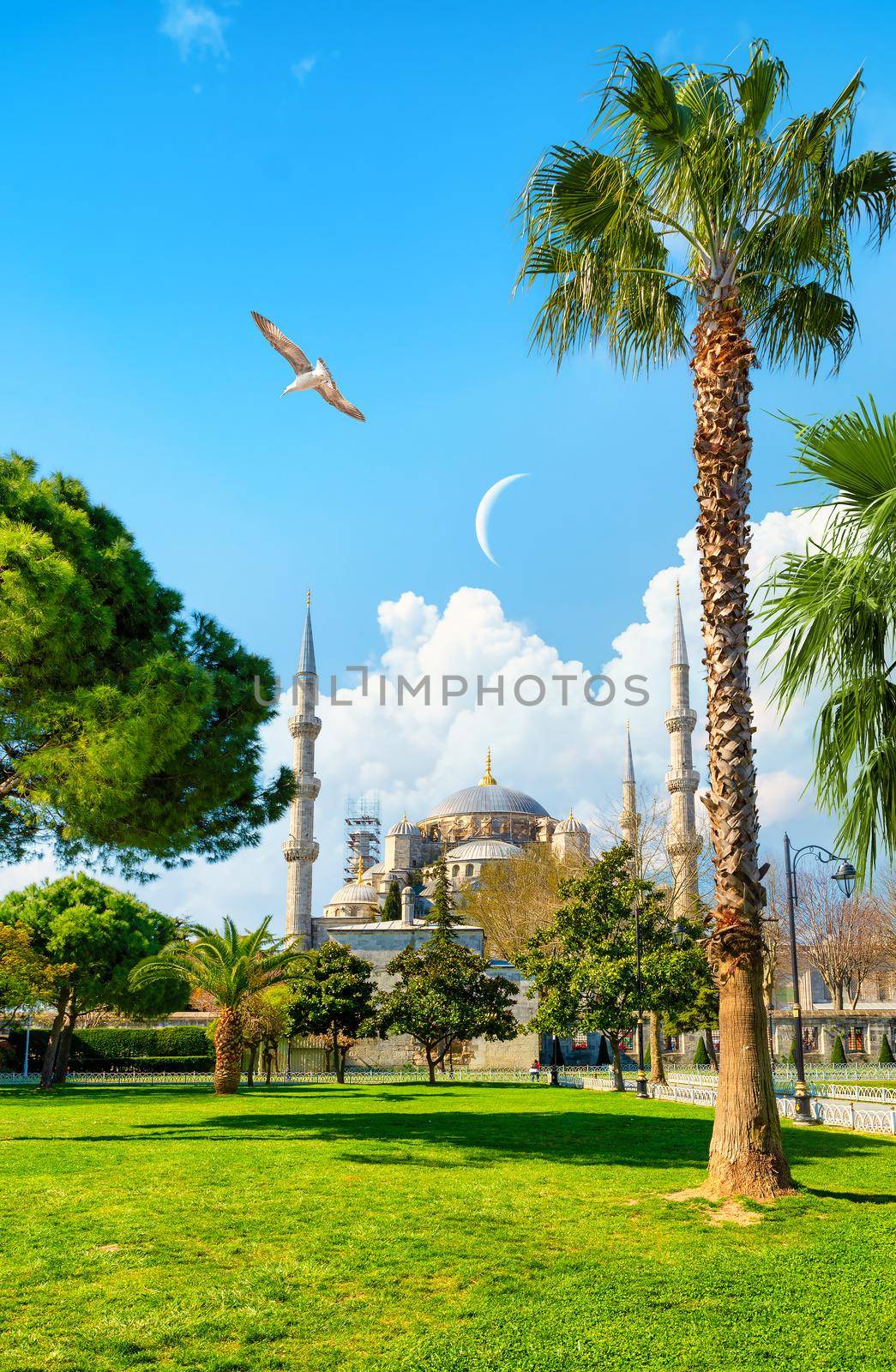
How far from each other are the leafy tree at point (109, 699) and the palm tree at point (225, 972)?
350 inches

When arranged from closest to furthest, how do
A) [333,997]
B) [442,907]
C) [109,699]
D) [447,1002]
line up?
[109,699]
[447,1002]
[333,997]
[442,907]

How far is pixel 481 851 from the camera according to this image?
66.3m

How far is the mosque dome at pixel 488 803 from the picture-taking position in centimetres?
7731

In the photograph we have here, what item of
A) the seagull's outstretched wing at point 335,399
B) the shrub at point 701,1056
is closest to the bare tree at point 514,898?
the shrub at point 701,1056

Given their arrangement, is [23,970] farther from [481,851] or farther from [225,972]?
[481,851]

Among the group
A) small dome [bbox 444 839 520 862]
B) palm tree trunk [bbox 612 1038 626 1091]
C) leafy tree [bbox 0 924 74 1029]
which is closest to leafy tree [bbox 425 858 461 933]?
palm tree trunk [bbox 612 1038 626 1091]

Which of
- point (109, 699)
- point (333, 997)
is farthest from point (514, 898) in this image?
point (109, 699)

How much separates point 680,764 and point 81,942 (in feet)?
98.3

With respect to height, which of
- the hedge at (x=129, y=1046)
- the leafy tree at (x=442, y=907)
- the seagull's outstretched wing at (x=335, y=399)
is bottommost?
the hedge at (x=129, y=1046)

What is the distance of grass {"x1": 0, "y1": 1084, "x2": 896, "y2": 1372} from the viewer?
5543mm

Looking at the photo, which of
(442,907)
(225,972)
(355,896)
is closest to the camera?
(225,972)

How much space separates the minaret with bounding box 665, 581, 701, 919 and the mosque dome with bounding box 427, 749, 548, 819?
2726 centimetres

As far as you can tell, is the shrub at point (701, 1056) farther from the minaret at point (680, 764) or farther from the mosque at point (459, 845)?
the minaret at point (680, 764)

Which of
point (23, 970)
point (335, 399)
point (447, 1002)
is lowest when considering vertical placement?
point (447, 1002)
